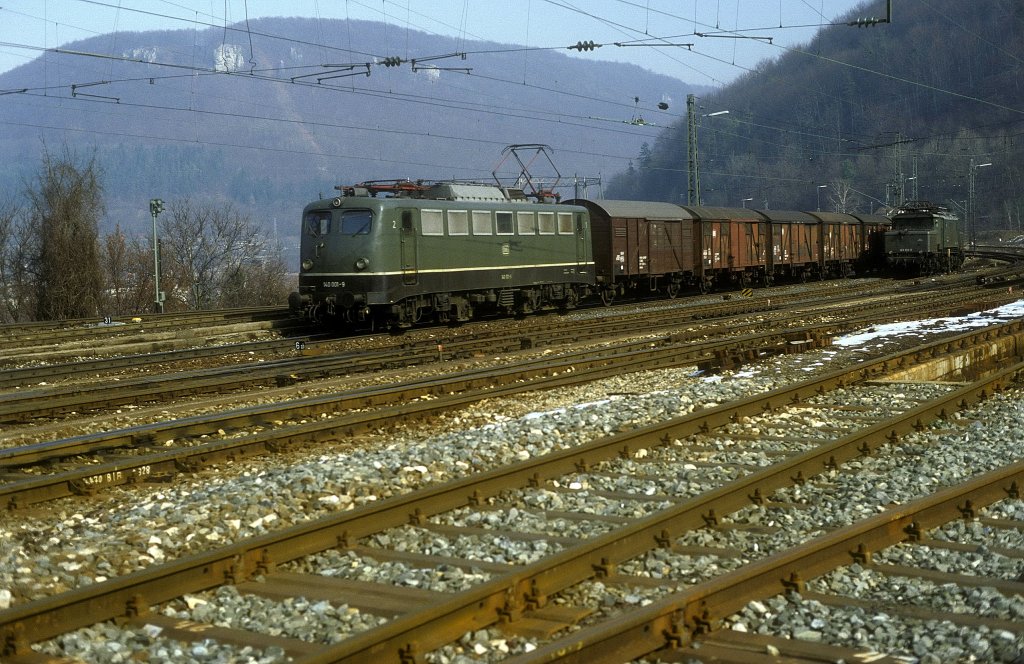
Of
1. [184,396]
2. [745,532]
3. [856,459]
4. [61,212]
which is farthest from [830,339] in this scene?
[61,212]

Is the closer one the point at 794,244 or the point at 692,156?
the point at 692,156

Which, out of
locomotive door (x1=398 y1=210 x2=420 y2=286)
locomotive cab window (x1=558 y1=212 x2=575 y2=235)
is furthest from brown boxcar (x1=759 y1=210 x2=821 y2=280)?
locomotive door (x1=398 y1=210 x2=420 y2=286)

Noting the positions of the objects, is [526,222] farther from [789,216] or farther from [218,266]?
[218,266]

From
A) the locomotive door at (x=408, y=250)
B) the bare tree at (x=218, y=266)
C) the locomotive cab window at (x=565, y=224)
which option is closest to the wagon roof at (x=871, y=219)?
the locomotive cab window at (x=565, y=224)

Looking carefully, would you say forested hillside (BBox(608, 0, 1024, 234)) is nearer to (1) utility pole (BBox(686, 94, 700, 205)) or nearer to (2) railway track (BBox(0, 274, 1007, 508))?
(1) utility pole (BBox(686, 94, 700, 205))

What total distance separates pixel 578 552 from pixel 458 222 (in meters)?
18.0

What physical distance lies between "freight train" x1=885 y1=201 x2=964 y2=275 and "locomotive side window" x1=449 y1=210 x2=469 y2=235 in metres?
27.3

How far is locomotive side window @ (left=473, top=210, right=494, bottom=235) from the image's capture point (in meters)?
23.8

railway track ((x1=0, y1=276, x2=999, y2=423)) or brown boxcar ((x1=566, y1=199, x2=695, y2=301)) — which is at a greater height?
brown boxcar ((x1=566, y1=199, x2=695, y2=301))

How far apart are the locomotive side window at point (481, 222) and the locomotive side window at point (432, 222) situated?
1211 millimetres

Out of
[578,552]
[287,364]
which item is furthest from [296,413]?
[578,552]

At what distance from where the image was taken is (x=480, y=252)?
2392 cm

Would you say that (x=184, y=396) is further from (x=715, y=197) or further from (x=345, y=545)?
(x=715, y=197)

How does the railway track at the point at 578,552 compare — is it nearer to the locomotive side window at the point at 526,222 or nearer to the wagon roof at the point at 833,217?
the locomotive side window at the point at 526,222
